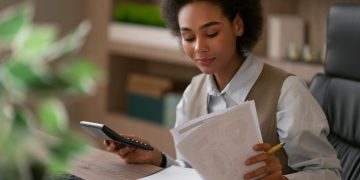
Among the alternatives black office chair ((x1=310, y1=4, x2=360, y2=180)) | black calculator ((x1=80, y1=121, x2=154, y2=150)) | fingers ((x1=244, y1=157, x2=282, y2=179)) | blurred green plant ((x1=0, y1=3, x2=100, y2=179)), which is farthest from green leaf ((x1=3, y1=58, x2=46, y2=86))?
black office chair ((x1=310, y1=4, x2=360, y2=180))

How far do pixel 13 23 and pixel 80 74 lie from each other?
75 mm

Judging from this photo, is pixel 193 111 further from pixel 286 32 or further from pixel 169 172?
pixel 286 32

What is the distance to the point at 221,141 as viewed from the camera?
1200 millimetres

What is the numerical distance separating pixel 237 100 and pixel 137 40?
2.04m

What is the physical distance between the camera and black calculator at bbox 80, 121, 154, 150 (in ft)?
4.65

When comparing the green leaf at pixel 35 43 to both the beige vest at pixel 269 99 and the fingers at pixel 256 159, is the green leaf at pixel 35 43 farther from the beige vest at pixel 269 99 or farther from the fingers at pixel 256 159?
the beige vest at pixel 269 99

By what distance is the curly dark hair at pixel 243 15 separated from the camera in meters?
1.52

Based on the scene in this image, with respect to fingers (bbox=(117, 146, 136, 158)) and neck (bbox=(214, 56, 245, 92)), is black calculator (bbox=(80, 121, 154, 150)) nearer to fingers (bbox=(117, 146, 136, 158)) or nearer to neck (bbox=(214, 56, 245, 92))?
fingers (bbox=(117, 146, 136, 158))

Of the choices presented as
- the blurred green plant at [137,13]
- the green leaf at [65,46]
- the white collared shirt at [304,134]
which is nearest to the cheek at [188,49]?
the white collared shirt at [304,134]

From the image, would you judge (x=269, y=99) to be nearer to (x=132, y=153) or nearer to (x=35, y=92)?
(x=132, y=153)

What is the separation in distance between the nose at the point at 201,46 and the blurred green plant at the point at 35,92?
90cm

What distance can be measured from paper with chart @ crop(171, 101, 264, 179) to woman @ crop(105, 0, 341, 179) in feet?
0.30

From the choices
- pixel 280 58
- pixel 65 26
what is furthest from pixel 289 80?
pixel 65 26

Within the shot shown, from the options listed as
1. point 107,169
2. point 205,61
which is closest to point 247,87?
point 205,61
